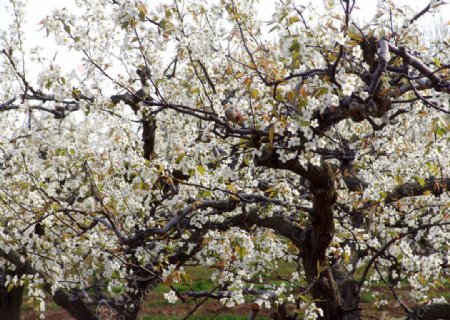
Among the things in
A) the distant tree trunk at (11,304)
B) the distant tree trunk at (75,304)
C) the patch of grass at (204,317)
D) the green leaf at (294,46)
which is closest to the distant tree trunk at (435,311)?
the green leaf at (294,46)

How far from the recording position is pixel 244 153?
15.2ft

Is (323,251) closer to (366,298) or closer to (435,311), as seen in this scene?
(435,311)

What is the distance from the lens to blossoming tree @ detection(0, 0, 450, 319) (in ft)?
10.7

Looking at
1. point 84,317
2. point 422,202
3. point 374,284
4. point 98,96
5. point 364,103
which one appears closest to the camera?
point 364,103

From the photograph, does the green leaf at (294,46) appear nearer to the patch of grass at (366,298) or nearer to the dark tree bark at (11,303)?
the dark tree bark at (11,303)

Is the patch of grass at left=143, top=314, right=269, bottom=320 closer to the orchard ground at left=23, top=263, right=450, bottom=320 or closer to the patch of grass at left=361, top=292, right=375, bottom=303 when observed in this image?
the orchard ground at left=23, top=263, right=450, bottom=320

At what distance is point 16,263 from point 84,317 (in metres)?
1.16

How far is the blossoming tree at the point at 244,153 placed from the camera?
326 cm

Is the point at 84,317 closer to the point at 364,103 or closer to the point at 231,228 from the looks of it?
the point at 231,228

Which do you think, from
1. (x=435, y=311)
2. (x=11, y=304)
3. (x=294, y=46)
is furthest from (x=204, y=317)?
(x=294, y=46)

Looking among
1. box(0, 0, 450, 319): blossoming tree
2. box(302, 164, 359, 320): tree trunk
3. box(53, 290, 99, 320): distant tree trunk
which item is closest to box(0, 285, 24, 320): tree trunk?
box(0, 0, 450, 319): blossoming tree

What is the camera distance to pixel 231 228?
5184 millimetres

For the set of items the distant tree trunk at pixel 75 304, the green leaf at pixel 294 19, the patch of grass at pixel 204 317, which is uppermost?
the patch of grass at pixel 204 317

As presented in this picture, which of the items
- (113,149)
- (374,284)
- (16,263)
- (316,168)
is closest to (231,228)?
(316,168)
